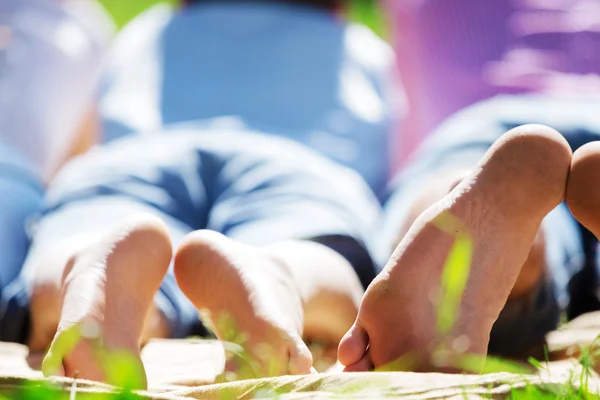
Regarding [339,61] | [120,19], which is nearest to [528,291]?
[339,61]

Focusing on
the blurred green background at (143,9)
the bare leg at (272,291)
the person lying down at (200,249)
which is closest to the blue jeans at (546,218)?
the person lying down at (200,249)

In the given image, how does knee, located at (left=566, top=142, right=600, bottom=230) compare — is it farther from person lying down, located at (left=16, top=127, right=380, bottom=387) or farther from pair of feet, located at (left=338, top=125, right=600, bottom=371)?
person lying down, located at (left=16, top=127, right=380, bottom=387)

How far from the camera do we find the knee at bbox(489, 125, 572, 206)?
79 centimetres

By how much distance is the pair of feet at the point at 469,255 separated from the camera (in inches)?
29.3

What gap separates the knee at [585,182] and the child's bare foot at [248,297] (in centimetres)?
28

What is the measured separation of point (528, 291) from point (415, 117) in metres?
1.06

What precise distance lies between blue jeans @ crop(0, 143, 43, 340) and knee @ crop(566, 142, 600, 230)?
2.22 ft


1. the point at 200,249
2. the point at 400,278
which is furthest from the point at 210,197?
the point at 400,278

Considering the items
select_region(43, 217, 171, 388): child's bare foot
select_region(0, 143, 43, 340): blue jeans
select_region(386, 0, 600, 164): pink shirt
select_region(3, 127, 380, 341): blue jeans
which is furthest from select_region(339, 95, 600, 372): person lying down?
select_region(386, 0, 600, 164): pink shirt

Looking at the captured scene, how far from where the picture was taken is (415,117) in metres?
2.06

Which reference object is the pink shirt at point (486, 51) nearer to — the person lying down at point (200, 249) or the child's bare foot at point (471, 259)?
the person lying down at point (200, 249)

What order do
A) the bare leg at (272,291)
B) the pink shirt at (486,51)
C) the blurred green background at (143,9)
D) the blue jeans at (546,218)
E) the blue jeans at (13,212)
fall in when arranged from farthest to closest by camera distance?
the blurred green background at (143,9)
the pink shirt at (486,51)
the blue jeans at (13,212)
the blue jeans at (546,218)
the bare leg at (272,291)

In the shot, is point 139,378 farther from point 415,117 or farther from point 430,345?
point 415,117

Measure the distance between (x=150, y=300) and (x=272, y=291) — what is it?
0.12 metres
